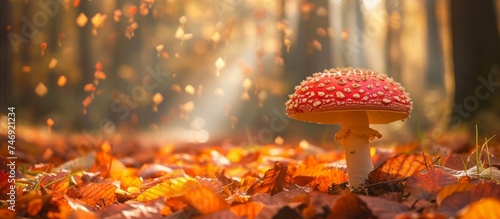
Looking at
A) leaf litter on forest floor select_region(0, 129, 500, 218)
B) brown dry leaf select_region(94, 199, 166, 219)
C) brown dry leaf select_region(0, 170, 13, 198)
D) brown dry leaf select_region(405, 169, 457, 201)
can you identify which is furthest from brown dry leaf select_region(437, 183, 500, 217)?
brown dry leaf select_region(0, 170, 13, 198)

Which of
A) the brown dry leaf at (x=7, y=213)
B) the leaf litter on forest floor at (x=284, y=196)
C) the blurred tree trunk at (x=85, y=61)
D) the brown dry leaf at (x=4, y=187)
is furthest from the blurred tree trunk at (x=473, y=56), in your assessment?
the blurred tree trunk at (x=85, y=61)

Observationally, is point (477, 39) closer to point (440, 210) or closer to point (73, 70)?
point (440, 210)

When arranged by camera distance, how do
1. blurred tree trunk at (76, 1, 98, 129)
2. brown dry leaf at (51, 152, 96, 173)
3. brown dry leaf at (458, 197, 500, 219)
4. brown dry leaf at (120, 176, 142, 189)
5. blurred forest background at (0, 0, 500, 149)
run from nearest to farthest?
brown dry leaf at (458, 197, 500, 219), brown dry leaf at (120, 176, 142, 189), brown dry leaf at (51, 152, 96, 173), blurred forest background at (0, 0, 500, 149), blurred tree trunk at (76, 1, 98, 129)

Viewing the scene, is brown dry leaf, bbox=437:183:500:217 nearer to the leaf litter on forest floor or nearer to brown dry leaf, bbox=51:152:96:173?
the leaf litter on forest floor

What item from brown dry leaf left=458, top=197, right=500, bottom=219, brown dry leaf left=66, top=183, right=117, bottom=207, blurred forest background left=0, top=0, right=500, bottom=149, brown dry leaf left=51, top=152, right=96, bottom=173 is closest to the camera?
brown dry leaf left=458, top=197, right=500, bottom=219

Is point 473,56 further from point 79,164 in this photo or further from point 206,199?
point 206,199

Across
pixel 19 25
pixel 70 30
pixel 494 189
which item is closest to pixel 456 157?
pixel 494 189

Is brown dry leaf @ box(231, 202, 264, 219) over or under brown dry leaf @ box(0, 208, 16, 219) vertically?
under

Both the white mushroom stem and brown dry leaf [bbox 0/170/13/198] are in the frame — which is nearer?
brown dry leaf [bbox 0/170/13/198]
